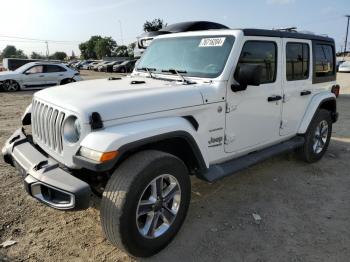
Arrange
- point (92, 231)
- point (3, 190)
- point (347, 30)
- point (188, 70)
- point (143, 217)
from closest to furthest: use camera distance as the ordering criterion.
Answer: point (143, 217)
point (92, 231)
point (188, 70)
point (3, 190)
point (347, 30)

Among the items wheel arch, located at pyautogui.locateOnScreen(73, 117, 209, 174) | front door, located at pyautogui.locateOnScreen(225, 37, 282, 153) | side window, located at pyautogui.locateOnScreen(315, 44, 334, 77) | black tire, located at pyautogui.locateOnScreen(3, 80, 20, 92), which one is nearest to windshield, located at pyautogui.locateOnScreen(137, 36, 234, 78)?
front door, located at pyautogui.locateOnScreen(225, 37, 282, 153)

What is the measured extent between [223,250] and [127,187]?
119cm

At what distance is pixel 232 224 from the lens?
3.54 m

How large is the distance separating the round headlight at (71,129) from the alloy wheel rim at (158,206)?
74 centimetres

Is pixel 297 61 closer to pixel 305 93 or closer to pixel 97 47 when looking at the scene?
pixel 305 93

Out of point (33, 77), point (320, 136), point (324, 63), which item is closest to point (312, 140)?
point (320, 136)

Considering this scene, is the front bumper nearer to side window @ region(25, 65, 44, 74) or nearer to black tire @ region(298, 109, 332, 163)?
black tire @ region(298, 109, 332, 163)

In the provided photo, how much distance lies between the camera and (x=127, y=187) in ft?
8.45

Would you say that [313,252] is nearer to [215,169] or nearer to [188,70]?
[215,169]

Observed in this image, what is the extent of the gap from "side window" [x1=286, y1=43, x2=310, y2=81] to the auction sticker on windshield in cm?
120

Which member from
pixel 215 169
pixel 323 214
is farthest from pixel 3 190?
pixel 323 214

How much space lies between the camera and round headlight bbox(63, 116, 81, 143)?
2.75 meters

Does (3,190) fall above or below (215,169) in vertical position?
below

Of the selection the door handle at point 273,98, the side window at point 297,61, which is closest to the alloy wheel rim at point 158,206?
the door handle at point 273,98
